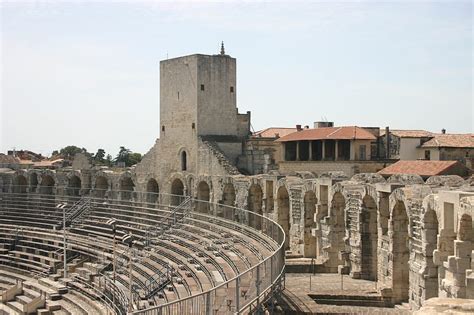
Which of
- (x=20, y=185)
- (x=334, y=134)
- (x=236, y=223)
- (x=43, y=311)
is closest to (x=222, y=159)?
(x=334, y=134)

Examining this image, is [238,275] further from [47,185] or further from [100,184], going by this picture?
[47,185]

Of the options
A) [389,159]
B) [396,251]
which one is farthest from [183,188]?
[396,251]

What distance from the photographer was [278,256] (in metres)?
17.1

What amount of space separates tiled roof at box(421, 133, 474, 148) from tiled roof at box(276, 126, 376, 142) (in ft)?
14.0

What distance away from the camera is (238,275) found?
13.9 meters

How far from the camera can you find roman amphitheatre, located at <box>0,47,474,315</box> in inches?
694

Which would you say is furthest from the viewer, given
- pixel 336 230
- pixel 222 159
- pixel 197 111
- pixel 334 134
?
pixel 334 134

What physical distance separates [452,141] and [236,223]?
20630mm

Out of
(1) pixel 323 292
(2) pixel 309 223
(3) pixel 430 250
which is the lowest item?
(1) pixel 323 292

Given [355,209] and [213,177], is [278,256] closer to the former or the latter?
Result: [355,209]

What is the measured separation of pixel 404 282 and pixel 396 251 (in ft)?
3.57

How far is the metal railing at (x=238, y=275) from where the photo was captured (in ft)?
43.9

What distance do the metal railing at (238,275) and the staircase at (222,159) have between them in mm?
2660

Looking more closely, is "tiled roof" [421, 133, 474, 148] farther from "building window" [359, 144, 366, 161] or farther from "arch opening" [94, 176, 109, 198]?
"arch opening" [94, 176, 109, 198]
